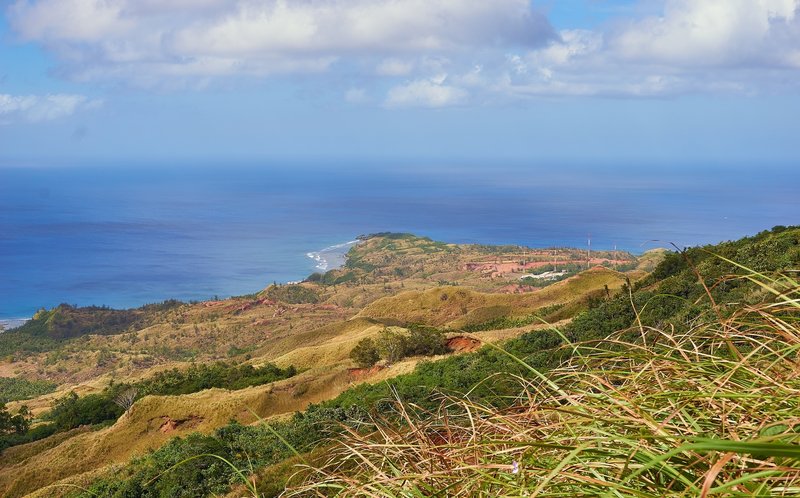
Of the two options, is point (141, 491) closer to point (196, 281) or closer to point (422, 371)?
point (422, 371)

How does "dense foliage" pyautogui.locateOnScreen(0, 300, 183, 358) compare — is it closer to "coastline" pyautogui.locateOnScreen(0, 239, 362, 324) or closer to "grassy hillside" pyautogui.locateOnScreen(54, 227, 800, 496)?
"coastline" pyautogui.locateOnScreen(0, 239, 362, 324)

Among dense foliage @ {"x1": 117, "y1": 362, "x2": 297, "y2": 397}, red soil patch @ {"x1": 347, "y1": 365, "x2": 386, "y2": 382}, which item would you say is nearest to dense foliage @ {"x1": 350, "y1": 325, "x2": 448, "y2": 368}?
red soil patch @ {"x1": 347, "y1": 365, "x2": 386, "y2": 382}

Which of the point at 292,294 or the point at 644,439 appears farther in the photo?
the point at 292,294

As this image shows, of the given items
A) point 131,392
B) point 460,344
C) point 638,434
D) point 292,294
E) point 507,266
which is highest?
point 638,434

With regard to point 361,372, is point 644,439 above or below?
above

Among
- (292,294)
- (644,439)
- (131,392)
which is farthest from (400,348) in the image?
(292,294)

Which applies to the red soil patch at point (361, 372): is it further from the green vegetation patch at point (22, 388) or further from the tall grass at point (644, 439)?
the green vegetation patch at point (22, 388)

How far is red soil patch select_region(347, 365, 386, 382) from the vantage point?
3372 cm

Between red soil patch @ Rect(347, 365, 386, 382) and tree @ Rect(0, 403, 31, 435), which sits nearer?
red soil patch @ Rect(347, 365, 386, 382)

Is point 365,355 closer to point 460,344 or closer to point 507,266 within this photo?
point 460,344

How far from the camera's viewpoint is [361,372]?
3425 cm

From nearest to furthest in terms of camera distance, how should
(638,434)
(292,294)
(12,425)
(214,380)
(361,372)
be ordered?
(638,434) → (361,372) → (12,425) → (214,380) → (292,294)

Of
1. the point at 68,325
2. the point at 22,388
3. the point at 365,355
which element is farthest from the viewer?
the point at 68,325

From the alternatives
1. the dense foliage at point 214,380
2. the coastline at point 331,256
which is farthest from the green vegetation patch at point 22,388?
the coastline at point 331,256
